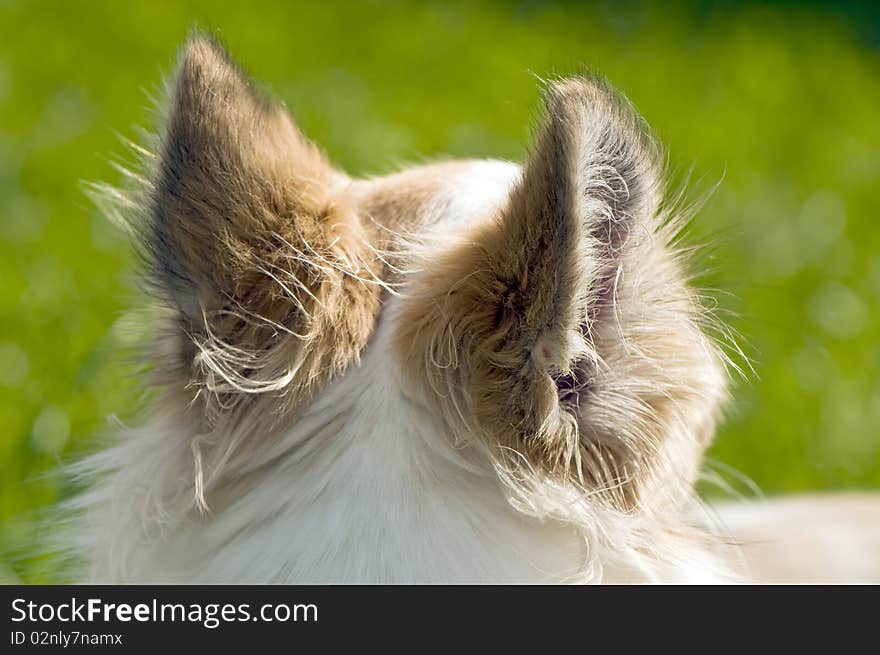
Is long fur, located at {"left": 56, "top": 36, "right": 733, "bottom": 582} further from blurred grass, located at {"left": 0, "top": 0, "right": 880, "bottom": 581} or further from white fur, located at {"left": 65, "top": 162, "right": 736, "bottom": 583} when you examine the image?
blurred grass, located at {"left": 0, "top": 0, "right": 880, "bottom": 581}

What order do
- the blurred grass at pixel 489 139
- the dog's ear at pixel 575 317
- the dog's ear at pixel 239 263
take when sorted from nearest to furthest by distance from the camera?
the dog's ear at pixel 575 317, the dog's ear at pixel 239 263, the blurred grass at pixel 489 139

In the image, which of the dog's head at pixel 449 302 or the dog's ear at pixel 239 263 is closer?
the dog's head at pixel 449 302

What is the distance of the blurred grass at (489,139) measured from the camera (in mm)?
3375

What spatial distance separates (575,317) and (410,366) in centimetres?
24

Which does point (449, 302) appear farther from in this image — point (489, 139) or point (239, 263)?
point (489, 139)

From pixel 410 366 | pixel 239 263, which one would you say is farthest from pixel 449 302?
pixel 239 263

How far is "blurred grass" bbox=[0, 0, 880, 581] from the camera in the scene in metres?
3.38

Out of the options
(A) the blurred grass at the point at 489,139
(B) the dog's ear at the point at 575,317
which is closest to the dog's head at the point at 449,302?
(B) the dog's ear at the point at 575,317

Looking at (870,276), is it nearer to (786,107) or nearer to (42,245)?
(786,107)

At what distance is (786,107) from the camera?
596 cm

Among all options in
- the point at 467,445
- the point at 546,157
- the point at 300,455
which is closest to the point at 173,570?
the point at 300,455

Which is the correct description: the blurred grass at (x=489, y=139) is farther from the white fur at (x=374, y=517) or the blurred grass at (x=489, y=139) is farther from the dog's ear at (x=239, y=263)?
the dog's ear at (x=239, y=263)

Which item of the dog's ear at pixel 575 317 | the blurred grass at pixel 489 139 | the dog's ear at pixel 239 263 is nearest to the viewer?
the dog's ear at pixel 575 317

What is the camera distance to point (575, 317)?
144 centimetres
